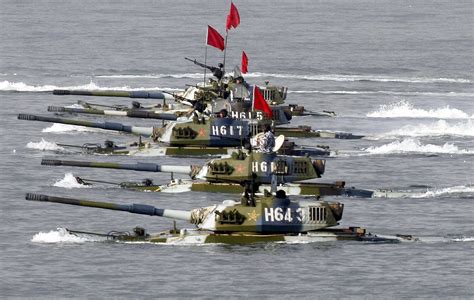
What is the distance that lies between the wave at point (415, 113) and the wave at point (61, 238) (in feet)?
177

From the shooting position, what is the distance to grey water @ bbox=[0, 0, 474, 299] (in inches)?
2849

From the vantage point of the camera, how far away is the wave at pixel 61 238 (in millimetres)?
79250

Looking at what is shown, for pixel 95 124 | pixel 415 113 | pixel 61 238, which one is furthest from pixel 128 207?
pixel 415 113

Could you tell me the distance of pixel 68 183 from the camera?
9575cm

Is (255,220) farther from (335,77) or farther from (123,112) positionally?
(335,77)

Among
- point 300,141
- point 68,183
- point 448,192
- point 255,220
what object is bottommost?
point 255,220

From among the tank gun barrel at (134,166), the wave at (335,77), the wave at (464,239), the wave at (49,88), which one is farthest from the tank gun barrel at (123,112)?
the wave at (335,77)

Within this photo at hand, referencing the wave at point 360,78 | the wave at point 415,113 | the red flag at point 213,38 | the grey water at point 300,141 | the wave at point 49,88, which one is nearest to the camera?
the grey water at point 300,141

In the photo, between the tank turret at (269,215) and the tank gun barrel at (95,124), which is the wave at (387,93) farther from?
the tank turret at (269,215)

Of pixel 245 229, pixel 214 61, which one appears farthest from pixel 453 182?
pixel 214 61

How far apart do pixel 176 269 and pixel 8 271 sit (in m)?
6.97

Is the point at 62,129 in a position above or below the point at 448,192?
above

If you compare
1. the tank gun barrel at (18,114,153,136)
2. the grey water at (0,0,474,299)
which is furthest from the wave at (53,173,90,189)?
the tank gun barrel at (18,114,153,136)

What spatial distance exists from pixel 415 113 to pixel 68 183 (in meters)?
42.8
